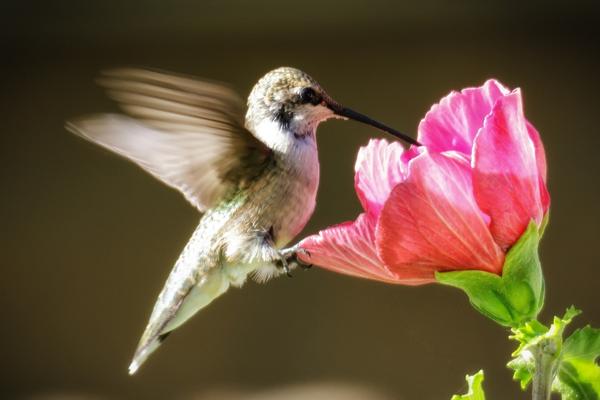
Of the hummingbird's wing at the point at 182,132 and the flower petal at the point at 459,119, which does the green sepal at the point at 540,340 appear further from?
the hummingbird's wing at the point at 182,132

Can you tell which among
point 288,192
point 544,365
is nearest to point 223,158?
point 288,192

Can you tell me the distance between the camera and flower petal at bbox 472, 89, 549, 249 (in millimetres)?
754

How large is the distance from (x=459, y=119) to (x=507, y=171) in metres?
0.14

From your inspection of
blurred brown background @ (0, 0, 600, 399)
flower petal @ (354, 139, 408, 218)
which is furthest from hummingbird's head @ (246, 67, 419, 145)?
blurred brown background @ (0, 0, 600, 399)

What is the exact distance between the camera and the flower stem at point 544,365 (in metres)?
0.70

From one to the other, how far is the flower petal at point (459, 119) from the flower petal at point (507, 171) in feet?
0.33

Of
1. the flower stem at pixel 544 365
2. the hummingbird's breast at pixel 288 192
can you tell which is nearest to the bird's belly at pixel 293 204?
the hummingbird's breast at pixel 288 192

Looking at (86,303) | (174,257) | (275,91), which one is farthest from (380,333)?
(275,91)

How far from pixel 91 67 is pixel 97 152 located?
11.5 inches

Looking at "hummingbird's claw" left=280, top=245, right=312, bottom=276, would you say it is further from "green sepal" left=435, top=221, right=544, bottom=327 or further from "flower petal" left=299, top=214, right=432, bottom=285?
"green sepal" left=435, top=221, right=544, bottom=327

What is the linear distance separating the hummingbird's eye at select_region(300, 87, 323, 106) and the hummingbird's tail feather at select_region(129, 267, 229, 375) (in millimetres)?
237

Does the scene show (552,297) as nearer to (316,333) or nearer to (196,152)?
(316,333)

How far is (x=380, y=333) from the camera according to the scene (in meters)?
3.43

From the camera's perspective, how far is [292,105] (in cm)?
135
